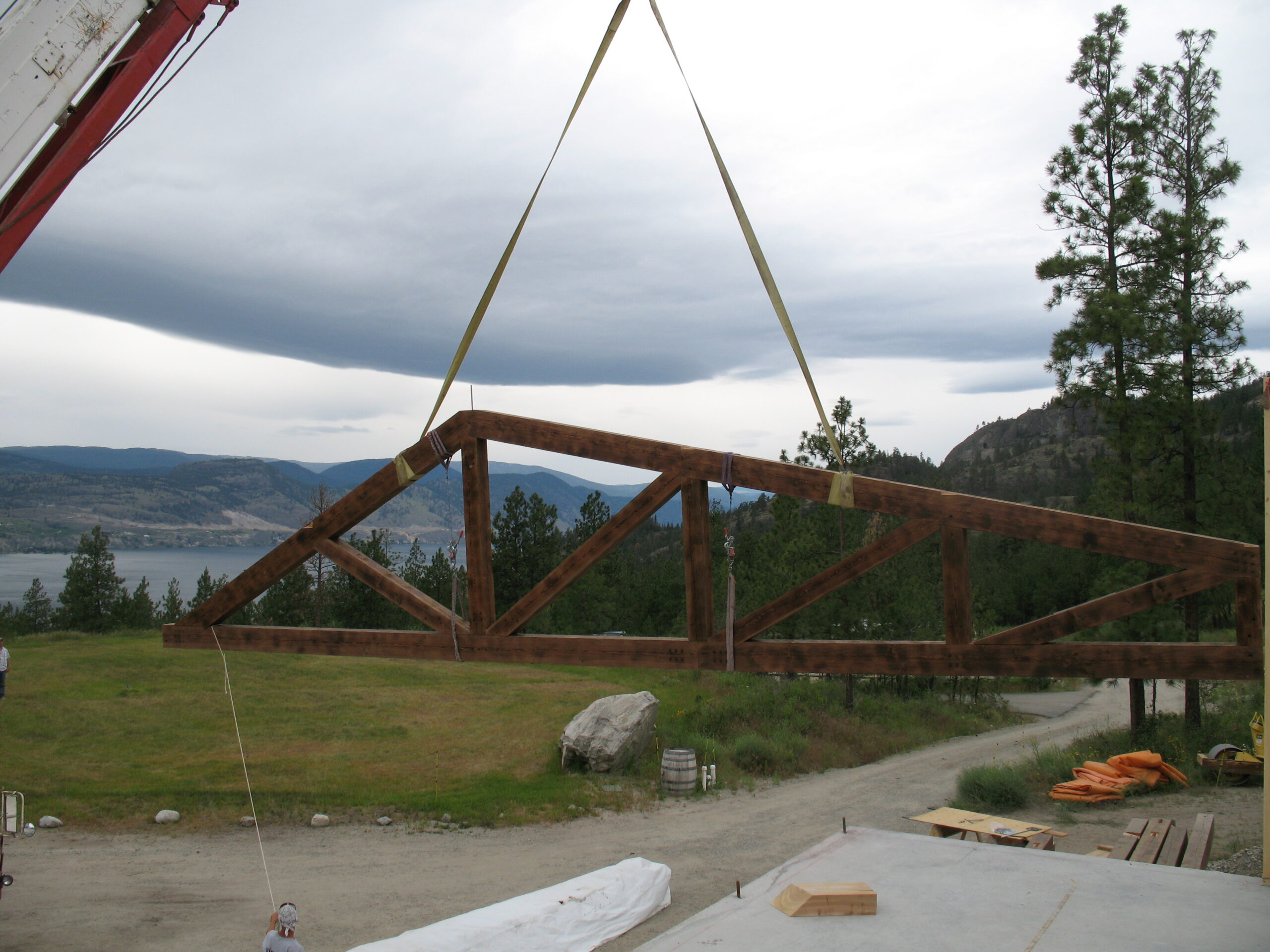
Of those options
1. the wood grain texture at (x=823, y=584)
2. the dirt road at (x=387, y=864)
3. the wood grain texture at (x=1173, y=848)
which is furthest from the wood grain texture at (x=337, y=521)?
the wood grain texture at (x=1173, y=848)

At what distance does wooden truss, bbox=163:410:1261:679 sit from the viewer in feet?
12.9

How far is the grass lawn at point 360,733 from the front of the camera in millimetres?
16391

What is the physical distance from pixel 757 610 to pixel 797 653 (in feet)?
1.12

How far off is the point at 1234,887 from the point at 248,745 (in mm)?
19663

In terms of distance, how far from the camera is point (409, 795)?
656 inches

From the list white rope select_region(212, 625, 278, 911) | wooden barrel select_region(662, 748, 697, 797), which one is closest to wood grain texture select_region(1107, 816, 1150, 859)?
wooden barrel select_region(662, 748, 697, 797)

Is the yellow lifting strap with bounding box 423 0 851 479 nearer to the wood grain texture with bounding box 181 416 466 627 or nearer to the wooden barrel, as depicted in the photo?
the wood grain texture with bounding box 181 416 466 627

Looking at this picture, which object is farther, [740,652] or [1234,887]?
[1234,887]

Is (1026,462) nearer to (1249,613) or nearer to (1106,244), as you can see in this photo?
(1106,244)

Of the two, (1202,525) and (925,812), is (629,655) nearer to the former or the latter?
(925,812)

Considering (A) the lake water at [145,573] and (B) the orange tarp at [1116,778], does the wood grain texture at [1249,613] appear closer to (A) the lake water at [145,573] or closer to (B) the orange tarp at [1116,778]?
(B) the orange tarp at [1116,778]

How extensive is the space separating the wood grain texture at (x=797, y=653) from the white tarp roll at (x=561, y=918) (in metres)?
5.11

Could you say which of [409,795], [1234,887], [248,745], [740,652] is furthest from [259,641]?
[248,745]

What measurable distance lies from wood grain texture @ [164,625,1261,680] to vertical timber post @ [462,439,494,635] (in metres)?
0.14
